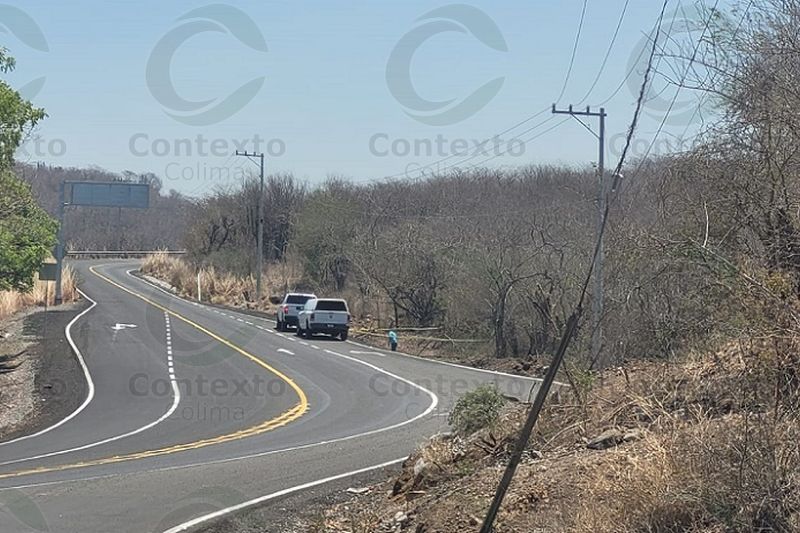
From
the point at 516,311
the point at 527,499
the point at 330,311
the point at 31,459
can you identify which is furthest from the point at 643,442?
the point at 330,311

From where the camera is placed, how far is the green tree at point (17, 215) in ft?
94.2

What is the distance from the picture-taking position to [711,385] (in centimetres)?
865

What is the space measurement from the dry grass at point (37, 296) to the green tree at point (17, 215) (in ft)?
64.7

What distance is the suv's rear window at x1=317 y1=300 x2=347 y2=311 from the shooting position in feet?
155

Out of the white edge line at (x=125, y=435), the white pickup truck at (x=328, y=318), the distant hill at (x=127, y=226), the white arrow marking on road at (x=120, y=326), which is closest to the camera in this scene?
the white edge line at (x=125, y=435)

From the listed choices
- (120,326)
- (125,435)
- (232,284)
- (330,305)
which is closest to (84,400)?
(125,435)

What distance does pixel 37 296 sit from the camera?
6094cm

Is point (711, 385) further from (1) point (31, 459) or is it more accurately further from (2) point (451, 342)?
(2) point (451, 342)

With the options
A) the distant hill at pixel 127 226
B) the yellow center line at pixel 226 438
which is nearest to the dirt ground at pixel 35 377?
the yellow center line at pixel 226 438

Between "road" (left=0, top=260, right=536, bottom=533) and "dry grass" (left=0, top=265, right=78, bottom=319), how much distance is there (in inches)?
157

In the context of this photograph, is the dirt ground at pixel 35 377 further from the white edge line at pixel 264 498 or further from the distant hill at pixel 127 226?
the distant hill at pixel 127 226

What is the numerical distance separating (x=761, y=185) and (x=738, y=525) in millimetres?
3728

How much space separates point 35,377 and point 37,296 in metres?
29.7

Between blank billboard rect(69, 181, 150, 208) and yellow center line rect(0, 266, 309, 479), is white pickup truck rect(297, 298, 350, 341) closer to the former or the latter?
yellow center line rect(0, 266, 309, 479)
